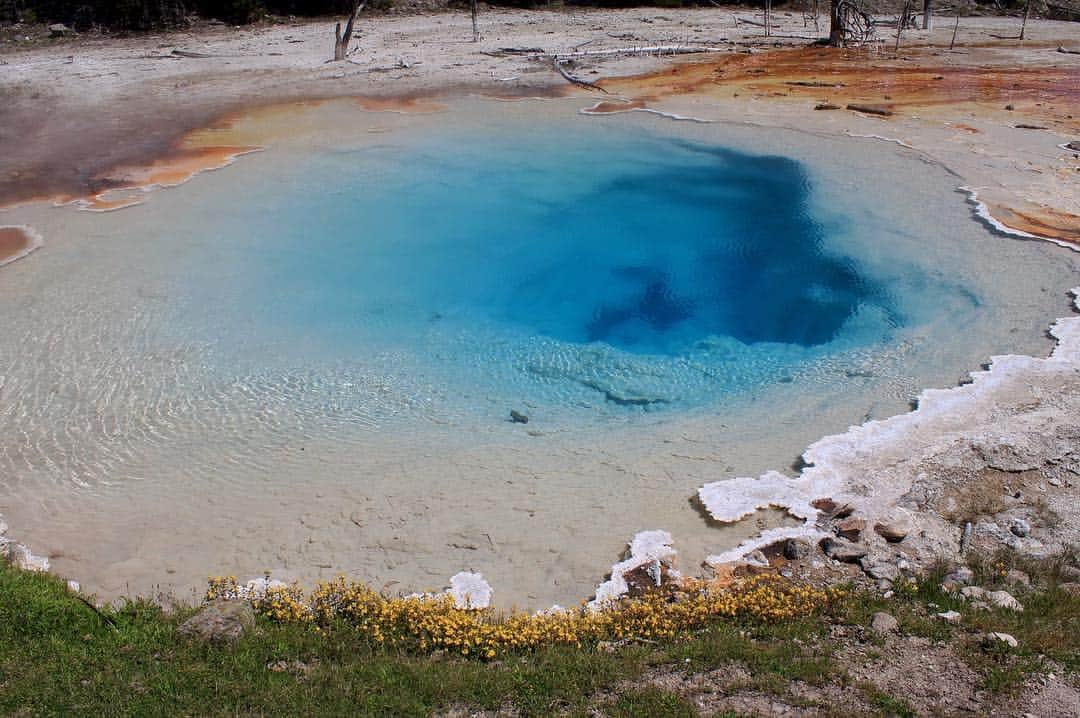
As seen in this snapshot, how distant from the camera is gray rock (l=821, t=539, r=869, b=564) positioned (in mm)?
5918

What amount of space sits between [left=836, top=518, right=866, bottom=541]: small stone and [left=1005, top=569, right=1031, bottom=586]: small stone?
0.93 meters

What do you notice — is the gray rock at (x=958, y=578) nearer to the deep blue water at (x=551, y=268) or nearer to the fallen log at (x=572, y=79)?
the deep blue water at (x=551, y=268)

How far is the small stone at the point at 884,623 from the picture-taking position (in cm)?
508

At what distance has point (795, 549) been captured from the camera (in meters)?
6.01

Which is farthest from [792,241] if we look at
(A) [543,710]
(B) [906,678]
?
(A) [543,710]

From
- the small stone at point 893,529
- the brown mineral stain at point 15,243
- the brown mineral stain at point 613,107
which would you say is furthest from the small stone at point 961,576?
the brown mineral stain at point 613,107

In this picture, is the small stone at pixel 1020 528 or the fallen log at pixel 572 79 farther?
the fallen log at pixel 572 79

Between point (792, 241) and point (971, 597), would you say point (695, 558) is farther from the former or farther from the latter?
point (792, 241)

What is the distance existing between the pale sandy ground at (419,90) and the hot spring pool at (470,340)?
85mm

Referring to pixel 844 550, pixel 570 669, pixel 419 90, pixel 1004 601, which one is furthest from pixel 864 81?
pixel 570 669

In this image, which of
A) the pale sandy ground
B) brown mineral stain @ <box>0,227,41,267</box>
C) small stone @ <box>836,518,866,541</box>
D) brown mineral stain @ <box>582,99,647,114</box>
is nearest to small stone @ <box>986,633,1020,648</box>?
small stone @ <box>836,518,866,541</box>

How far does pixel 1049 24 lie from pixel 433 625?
26.6 m

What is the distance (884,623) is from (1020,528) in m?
1.64

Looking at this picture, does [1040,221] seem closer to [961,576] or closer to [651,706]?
[961,576]
